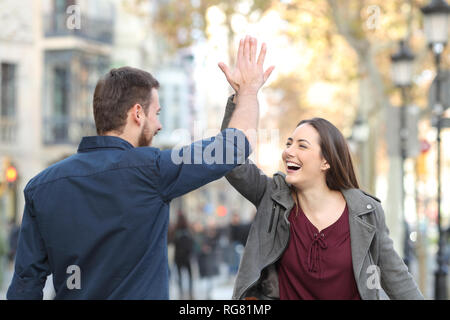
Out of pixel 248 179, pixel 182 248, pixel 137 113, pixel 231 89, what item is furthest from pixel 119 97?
pixel 182 248

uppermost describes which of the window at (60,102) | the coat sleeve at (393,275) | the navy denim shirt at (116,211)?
Answer: the window at (60,102)

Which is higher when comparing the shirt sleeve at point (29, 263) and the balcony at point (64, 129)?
the balcony at point (64, 129)

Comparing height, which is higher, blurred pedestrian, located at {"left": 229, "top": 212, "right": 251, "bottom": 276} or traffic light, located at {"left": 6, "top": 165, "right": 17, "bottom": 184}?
traffic light, located at {"left": 6, "top": 165, "right": 17, "bottom": 184}

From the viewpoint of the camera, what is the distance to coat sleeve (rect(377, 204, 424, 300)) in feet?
12.0

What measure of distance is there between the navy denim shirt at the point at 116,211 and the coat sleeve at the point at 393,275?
1220mm

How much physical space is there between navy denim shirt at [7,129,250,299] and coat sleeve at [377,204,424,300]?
1220 millimetres

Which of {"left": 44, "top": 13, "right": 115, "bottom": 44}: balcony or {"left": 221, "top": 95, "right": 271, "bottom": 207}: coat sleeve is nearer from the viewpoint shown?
{"left": 221, "top": 95, "right": 271, "bottom": 207}: coat sleeve

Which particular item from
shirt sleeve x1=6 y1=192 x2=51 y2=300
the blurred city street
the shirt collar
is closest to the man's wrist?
the shirt collar

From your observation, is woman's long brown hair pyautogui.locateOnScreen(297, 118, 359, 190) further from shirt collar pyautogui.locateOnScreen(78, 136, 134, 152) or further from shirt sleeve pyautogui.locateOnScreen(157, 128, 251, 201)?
shirt collar pyautogui.locateOnScreen(78, 136, 134, 152)

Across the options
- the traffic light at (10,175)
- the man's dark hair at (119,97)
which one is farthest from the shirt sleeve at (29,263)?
the traffic light at (10,175)

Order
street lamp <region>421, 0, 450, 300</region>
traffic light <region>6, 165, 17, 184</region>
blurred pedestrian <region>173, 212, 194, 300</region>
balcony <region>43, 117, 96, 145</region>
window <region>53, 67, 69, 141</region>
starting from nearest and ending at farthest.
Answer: street lamp <region>421, 0, 450, 300</region>, blurred pedestrian <region>173, 212, 194, 300</region>, traffic light <region>6, 165, 17, 184</region>, balcony <region>43, 117, 96, 145</region>, window <region>53, 67, 69, 141</region>

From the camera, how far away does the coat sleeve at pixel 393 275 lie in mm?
3654

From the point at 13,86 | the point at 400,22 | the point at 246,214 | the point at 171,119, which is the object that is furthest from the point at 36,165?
the point at 246,214

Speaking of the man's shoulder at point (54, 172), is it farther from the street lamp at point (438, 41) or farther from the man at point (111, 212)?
the street lamp at point (438, 41)
